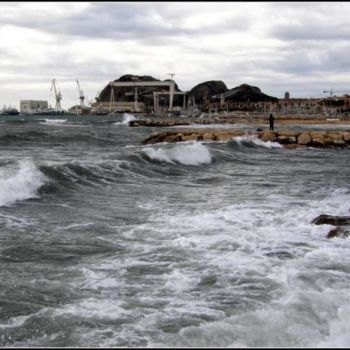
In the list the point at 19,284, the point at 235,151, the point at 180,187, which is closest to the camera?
the point at 19,284

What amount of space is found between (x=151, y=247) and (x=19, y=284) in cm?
209

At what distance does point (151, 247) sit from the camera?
7.36 metres

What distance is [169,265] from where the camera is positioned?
6477mm

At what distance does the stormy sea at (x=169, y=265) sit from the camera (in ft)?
14.8

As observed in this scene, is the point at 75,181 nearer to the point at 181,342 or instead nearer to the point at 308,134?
the point at 181,342

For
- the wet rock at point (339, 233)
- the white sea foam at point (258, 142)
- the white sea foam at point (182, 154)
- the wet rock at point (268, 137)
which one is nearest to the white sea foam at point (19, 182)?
the wet rock at point (339, 233)

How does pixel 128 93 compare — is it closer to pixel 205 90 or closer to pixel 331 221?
pixel 205 90

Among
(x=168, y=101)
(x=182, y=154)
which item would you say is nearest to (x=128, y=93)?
(x=168, y=101)

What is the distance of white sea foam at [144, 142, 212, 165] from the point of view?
2011cm

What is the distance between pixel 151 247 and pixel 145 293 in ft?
6.12

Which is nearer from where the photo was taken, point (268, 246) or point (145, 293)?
point (145, 293)

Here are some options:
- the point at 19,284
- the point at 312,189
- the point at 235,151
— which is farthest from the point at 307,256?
the point at 235,151

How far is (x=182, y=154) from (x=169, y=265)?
14.7 m

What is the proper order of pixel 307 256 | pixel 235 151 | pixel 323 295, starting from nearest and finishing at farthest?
pixel 323 295 < pixel 307 256 < pixel 235 151
